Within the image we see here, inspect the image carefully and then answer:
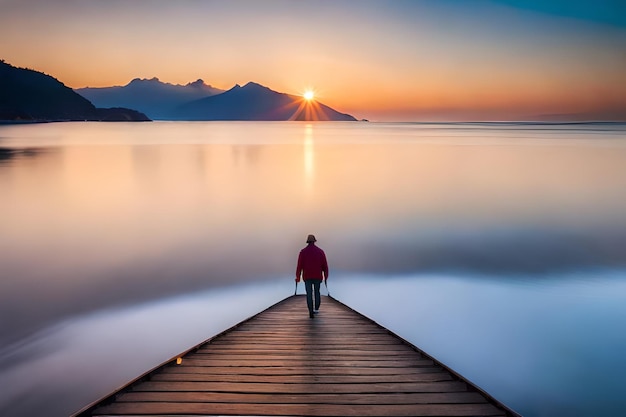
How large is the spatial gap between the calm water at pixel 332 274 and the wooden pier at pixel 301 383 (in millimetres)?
3905

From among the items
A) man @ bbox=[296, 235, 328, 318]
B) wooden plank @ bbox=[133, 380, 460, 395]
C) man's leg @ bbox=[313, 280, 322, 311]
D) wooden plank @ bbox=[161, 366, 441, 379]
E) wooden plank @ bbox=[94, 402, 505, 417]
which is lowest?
wooden plank @ bbox=[94, 402, 505, 417]

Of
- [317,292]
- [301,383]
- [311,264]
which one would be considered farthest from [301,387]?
[317,292]

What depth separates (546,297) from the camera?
15.3 m

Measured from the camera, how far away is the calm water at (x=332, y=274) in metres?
10.5

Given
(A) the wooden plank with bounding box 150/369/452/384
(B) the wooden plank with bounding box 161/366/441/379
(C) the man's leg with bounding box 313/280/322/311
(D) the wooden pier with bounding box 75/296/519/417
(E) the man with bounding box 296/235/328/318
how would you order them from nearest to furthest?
(D) the wooden pier with bounding box 75/296/519/417
(A) the wooden plank with bounding box 150/369/452/384
(B) the wooden plank with bounding box 161/366/441/379
(E) the man with bounding box 296/235/328/318
(C) the man's leg with bounding box 313/280/322/311

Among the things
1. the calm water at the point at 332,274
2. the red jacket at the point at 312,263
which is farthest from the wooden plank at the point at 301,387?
the calm water at the point at 332,274

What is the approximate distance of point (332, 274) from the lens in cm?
1842

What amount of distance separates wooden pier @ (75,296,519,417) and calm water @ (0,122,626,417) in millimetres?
3905

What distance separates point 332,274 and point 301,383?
40.7 feet

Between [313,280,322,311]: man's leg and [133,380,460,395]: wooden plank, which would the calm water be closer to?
[313,280,322,311]: man's leg

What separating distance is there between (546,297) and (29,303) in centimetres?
1731

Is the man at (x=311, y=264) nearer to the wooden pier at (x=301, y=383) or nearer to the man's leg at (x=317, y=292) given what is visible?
the man's leg at (x=317, y=292)

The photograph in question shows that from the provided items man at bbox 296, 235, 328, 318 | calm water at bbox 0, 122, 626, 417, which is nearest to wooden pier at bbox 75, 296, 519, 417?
man at bbox 296, 235, 328, 318

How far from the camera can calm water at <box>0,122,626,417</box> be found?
1055 cm
